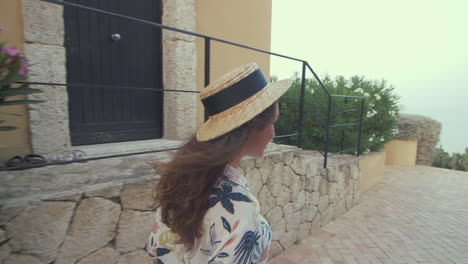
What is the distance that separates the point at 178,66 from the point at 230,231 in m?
3.09

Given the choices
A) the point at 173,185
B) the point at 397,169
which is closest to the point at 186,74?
the point at 173,185

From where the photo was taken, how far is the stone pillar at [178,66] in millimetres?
3502

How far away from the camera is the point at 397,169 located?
7895 millimetres

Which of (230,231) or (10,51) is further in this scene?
(10,51)

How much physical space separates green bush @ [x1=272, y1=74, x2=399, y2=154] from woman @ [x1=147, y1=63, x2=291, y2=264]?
188 inches

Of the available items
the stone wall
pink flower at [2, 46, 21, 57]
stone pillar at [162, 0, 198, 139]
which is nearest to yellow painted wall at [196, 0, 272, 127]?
stone pillar at [162, 0, 198, 139]

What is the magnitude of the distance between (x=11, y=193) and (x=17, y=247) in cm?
29

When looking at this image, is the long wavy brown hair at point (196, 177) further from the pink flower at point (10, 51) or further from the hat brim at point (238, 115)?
the pink flower at point (10, 51)

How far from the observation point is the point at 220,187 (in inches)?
33.4

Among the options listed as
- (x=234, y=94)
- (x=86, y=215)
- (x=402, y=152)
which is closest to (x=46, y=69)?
(x=86, y=215)

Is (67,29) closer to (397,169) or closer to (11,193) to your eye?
(11,193)

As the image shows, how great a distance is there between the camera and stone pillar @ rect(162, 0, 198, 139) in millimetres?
3502

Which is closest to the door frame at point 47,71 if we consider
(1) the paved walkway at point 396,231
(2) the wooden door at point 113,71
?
(2) the wooden door at point 113,71

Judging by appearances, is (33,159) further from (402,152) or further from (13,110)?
(402,152)
